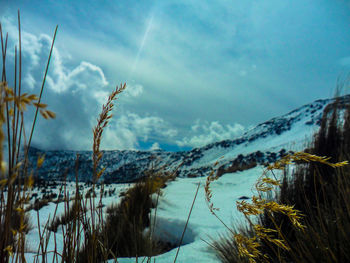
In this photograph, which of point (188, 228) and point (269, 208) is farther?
point (188, 228)

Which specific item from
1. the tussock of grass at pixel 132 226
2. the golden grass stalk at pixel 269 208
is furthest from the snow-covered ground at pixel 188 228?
the golden grass stalk at pixel 269 208

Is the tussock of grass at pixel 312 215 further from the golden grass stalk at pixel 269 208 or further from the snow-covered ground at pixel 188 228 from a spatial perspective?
the snow-covered ground at pixel 188 228

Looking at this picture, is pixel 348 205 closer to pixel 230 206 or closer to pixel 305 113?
pixel 230 206

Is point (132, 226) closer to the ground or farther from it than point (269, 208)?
closer to the ground

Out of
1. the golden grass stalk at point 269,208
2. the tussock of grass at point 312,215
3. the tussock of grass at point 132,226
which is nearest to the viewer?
the golden grass stalk at point 269,208

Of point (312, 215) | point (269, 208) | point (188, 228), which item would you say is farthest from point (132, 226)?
point (269, 208)

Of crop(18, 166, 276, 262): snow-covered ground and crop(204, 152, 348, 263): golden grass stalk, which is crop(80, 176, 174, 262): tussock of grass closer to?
crop(18, 166, 276, 262): snow-covered ground

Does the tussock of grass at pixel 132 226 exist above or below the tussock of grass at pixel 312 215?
below

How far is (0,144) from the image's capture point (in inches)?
11.0

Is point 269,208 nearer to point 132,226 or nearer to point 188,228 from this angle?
point 132,226

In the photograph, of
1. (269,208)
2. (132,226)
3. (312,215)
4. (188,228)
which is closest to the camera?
(269,208)

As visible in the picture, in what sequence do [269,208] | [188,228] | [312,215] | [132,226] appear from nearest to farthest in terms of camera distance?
[269,208] → [312,215] → [132,226] → [188,228]

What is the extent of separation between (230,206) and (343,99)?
9.61ft

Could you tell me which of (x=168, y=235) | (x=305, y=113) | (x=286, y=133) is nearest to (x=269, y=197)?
(x=168, y=235)
